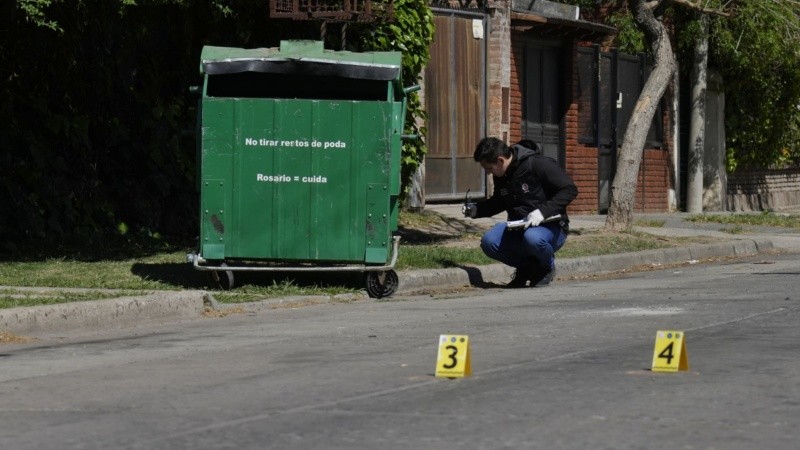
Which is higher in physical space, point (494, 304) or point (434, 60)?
point (434, 60)

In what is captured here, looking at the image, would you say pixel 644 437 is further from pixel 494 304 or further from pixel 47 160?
pixel 47 160

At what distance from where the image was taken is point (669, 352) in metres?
7.41

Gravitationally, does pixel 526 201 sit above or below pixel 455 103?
below

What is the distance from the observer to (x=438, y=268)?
14.1 metres

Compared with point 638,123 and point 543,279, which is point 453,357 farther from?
point 638,123

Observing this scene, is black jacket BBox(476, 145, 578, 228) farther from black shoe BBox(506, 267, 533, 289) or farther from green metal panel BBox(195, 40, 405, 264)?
green metal panel BBox(195, 40, 405, 264)

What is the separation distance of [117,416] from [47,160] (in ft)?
33.0

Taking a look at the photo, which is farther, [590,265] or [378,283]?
[590,265]

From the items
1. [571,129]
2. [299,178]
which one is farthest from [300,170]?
[571,129]

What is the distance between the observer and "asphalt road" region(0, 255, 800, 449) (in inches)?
233

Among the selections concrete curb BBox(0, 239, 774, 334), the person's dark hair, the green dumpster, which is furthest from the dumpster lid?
concrete curb BBox(0, 239, 774, 334)

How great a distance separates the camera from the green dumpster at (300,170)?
12.3 m

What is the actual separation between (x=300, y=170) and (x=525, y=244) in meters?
2.39

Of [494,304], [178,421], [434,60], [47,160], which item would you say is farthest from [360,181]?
[434,60]
